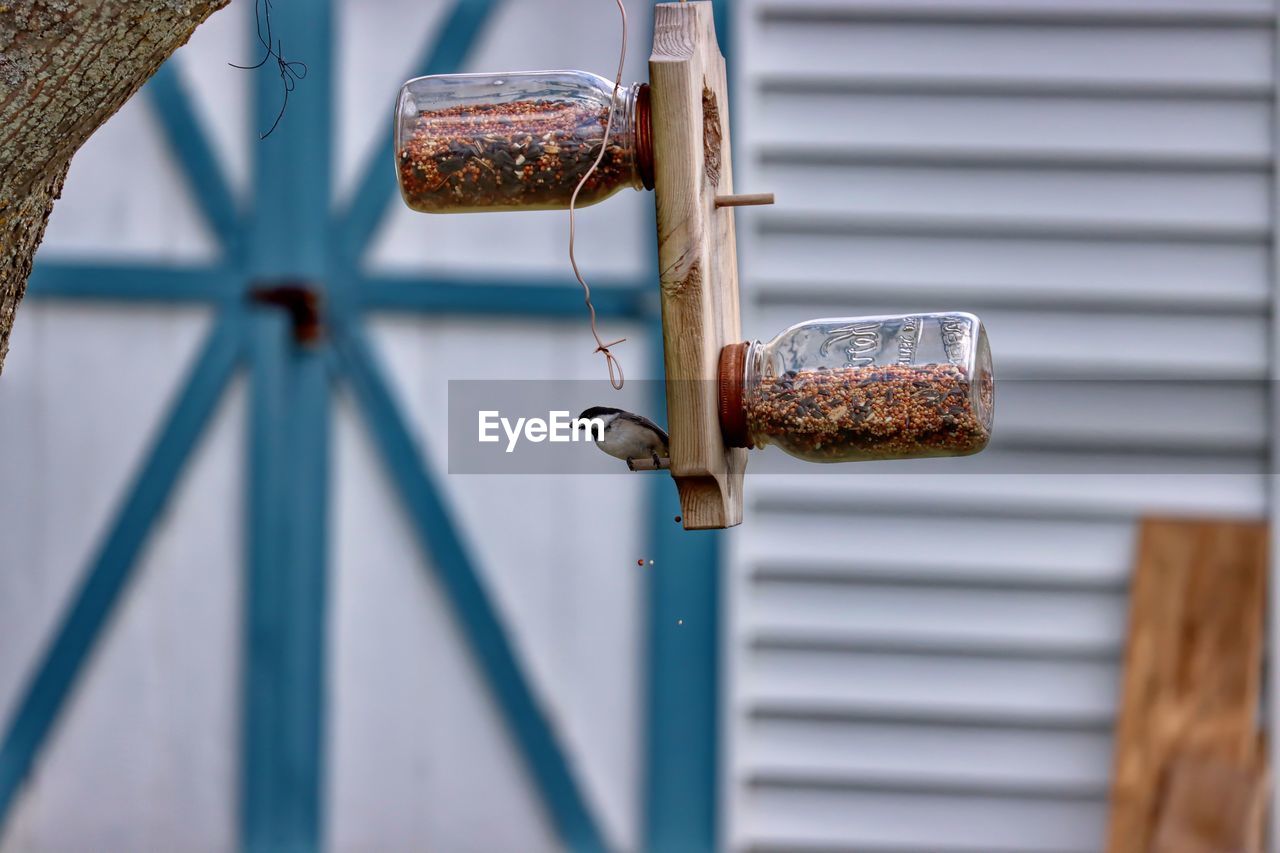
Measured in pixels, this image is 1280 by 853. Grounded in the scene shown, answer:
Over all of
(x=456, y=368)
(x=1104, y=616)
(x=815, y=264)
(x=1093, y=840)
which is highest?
(x=815, y=264)

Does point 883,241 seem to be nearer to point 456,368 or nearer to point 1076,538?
point 1076,538

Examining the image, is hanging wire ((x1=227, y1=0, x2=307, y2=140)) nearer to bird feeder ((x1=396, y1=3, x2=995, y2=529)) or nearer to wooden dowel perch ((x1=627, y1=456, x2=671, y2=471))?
bird feeder ((x1=396, y1=3, x2=995, y2=529))

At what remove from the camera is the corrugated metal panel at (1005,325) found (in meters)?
2.72

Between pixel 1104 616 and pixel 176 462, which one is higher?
pixel 176 462

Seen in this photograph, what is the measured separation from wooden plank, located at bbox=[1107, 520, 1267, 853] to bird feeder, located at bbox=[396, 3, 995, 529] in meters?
1.78

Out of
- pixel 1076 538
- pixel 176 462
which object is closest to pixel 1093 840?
pixel 1076 538

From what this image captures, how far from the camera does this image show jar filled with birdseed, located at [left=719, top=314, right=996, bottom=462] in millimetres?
1109

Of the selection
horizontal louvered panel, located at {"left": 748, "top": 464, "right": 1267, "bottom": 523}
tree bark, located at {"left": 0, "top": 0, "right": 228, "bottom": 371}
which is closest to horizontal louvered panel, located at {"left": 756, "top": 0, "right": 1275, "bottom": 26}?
horizontal louvered panel, located at {"left": 748, "top": 464, "right": 1267, "bottom": 523}

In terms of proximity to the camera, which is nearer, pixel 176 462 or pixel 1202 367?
pixel 1202 367

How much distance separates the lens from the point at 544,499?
292cm

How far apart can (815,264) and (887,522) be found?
1.91 feet

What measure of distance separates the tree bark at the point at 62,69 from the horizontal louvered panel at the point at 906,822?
7.22 feet

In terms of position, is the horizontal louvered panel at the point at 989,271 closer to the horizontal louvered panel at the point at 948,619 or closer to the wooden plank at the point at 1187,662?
the wooden plank at the point at 1187,662

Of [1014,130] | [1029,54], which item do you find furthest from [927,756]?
[1029,54]
